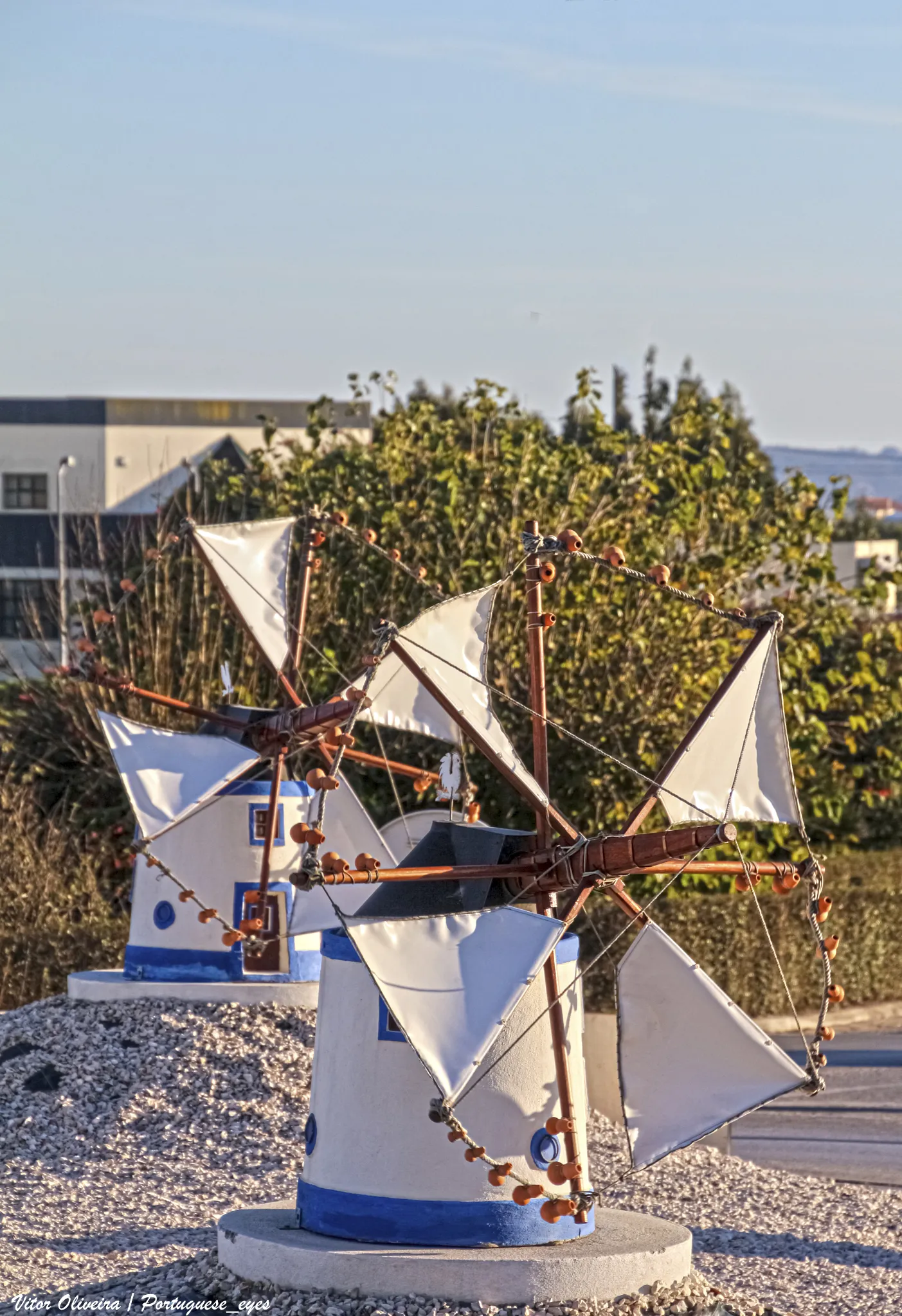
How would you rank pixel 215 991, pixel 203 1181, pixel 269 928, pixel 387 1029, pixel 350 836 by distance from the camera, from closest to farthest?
pixel 387 1029 < pixel 203 1181 < pixel 350 836 < pixel 269 928 < pixel 215 991

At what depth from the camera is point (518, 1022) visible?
29.1 feet

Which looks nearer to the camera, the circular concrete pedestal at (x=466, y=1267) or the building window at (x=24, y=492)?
the circular concrete pedestal at (x=466, y=1267)

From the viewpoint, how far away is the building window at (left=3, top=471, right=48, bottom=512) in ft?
187

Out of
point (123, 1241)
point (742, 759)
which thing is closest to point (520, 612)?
point (123, 1241)

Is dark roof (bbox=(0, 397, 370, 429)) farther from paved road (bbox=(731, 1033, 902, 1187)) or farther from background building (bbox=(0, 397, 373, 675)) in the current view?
paved road (bbox=(731, 1033, 902, 1187))

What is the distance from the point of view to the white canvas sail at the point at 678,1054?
8.94m

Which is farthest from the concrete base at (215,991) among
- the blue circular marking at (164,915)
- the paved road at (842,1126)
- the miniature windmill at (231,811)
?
the paved road at (842,1126)

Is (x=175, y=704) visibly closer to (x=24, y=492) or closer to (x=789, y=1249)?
(x=789, y=1249)

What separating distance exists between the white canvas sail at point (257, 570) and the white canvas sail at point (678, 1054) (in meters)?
7.09

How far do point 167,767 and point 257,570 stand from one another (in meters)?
2.23

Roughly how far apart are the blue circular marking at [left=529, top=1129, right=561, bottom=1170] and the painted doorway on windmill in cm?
566

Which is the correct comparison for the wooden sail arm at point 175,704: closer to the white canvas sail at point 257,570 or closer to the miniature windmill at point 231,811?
Result: the miniature windmill at point 231,811

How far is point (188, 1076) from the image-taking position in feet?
48.1

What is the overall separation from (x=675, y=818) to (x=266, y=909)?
21.0ft
